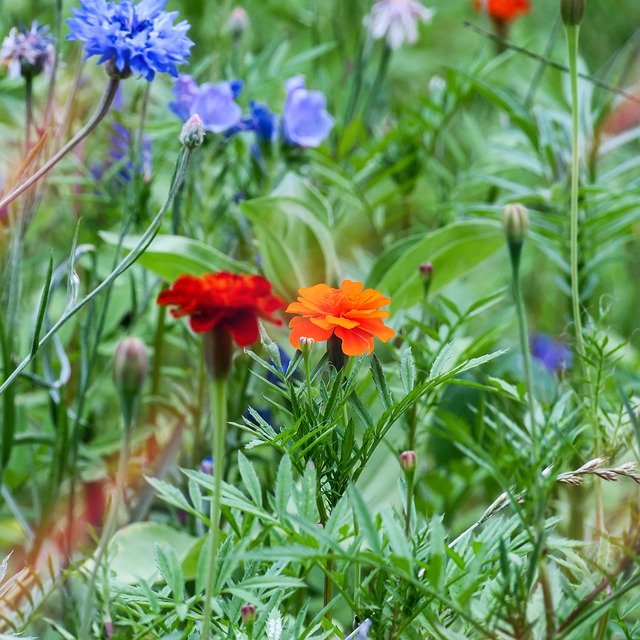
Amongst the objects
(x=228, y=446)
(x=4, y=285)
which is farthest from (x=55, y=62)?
(x=228, y=446)

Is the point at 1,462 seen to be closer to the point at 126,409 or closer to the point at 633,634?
the point at 126,409

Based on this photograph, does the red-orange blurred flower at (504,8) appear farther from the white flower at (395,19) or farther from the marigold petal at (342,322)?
the marigold petal at (342,322)

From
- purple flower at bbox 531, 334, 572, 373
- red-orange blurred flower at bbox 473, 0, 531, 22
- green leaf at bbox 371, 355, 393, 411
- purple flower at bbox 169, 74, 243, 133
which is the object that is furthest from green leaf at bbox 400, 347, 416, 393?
red-orange blurred flower at bbox 473, 0, 531, 22

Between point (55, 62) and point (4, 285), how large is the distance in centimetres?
21

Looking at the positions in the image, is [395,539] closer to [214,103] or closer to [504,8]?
[214,103]

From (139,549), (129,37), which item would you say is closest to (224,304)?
(129,37)

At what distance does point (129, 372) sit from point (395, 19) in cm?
80

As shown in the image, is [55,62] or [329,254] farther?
[329,254]

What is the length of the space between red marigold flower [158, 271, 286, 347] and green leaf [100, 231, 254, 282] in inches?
12.2

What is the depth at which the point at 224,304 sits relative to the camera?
0.37 meters

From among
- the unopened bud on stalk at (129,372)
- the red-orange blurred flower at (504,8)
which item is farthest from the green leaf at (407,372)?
the red-orange blurred flower at (504,8)

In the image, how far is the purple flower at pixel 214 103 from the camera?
2.50 ft

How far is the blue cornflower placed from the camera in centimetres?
52

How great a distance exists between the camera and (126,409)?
1.22 feet
